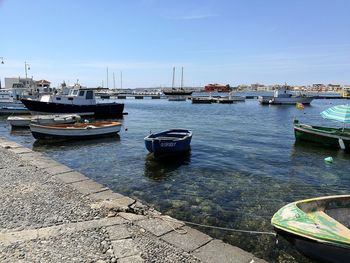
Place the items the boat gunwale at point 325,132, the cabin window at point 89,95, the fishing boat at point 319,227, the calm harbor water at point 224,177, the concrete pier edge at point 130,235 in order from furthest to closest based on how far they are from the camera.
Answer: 1. the cabin window at point 89,95
2. the boat gunwale at point 325,132
3. the calm harbor water at point 224,177
4. the fishing boat at point 319,227
5. the concrete pier edge at point 130,235

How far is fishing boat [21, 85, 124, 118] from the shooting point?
31991 mm

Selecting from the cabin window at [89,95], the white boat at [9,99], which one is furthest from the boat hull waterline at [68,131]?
the white boat at [9,99]

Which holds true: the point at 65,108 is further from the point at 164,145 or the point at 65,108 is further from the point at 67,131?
the point at 164,145

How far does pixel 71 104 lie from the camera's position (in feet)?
108

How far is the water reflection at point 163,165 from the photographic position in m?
12.7

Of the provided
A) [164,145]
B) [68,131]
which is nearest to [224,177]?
[164,145]

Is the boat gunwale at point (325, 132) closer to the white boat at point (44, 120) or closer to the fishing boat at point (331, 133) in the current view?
the fishing boat at point (331, 133)

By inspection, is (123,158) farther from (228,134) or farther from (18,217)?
(228,134)

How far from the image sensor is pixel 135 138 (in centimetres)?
2262

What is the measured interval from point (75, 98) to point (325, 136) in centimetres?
2506

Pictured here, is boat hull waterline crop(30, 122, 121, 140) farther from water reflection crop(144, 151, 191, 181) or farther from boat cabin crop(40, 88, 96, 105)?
boat cabin crop(40, 88, 96, 105)

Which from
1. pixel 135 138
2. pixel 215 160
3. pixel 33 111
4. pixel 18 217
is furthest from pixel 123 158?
pixel 33 111

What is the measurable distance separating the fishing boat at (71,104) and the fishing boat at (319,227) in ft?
98.0

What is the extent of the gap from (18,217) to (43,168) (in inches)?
182
